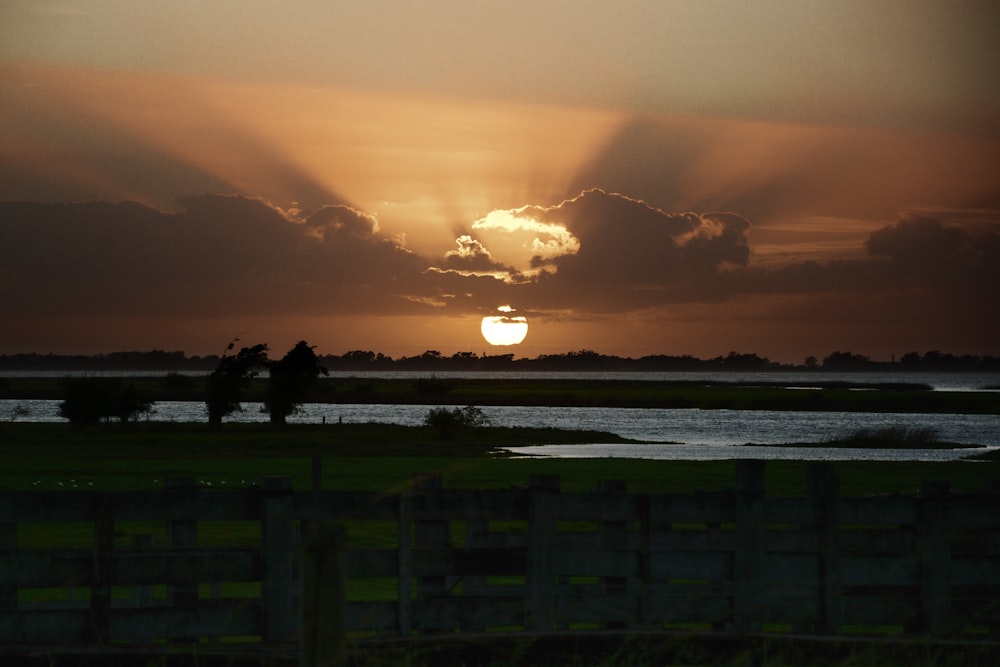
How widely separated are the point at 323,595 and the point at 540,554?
542 centimetres

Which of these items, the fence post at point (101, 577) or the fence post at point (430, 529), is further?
the fence post at point (430, 529)

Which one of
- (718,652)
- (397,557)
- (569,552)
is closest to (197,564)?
(397,557)

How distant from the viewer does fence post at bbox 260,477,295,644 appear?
10633mm

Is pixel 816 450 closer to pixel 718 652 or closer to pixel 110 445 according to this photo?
pixel 110 445

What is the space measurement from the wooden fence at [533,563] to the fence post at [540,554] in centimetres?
1

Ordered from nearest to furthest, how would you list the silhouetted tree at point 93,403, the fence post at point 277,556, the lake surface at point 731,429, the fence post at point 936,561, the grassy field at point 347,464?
the fence post at point 277,556 → the fence post at point 936,561 → the grassy field at point 347,464 → the lake surface at point 731,429 → the silhouetted tree at point 93,403

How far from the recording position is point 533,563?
11219 millimetres

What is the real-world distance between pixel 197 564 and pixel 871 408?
16782 centimetres

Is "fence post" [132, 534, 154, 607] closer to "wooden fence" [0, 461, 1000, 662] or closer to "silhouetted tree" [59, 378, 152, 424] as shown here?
"wooden fence" [0, 461, 1000, 662]

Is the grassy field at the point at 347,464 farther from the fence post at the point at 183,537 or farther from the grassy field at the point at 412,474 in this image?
the fence post at the point at 183,537

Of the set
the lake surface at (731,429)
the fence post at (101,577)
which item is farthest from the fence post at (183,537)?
the lake surface at (731,429)

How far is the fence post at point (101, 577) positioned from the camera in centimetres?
1042

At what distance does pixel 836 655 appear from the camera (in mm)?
11156

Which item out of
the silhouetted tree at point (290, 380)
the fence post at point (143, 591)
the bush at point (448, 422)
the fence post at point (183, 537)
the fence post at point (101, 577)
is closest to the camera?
the fence post at point (101, 577)
